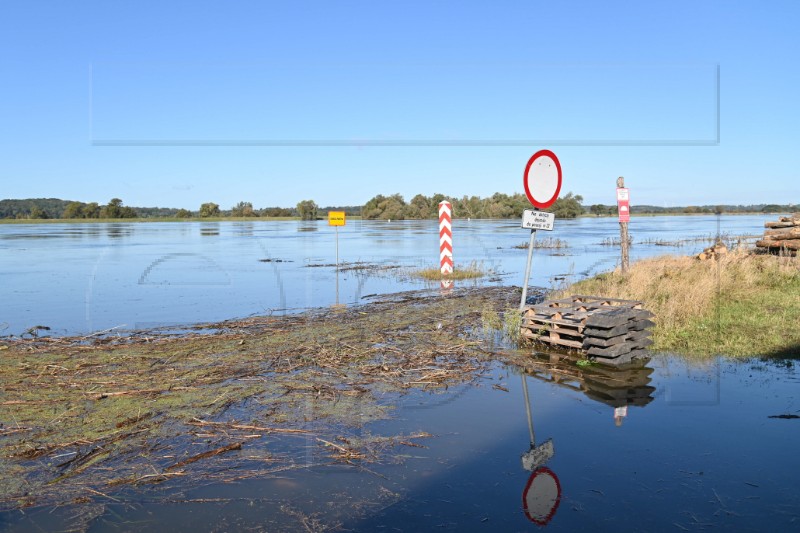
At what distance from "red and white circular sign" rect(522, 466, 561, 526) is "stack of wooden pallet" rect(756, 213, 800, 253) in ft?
59.5

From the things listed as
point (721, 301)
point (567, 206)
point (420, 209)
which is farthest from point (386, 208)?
point (721, 301)

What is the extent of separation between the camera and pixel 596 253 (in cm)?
2975

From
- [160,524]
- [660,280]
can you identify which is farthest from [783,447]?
[660,280]

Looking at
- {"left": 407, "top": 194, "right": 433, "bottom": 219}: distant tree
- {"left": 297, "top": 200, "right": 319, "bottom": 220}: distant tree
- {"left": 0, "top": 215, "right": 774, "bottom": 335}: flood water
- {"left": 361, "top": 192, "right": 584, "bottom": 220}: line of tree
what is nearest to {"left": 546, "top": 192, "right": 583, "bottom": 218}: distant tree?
{"left": 361, "top": 192, "right": 584, "bottom": 220}: line of tree

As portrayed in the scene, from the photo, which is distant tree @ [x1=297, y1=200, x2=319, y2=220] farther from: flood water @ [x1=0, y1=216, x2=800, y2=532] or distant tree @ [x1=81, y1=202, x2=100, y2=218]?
flood water @ [x1=0, y1=216, x2=800, y2=532]

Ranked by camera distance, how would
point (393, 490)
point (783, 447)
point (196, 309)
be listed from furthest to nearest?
1. point (196, 309)
2. point (783, 447)
3. point (393, 490)

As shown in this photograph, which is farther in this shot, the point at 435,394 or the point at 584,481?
the point at 435,394

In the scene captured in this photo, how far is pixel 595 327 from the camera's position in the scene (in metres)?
7.82

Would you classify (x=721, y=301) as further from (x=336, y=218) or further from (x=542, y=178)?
(x=336, y=218)

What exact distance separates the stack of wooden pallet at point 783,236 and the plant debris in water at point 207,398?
13.5m

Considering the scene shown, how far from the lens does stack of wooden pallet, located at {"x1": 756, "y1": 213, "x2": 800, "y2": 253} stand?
61.8 ft

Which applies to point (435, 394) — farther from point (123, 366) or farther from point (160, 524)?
point (123, 366)

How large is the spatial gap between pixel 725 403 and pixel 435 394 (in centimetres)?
299

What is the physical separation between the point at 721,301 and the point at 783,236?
9.57 m
